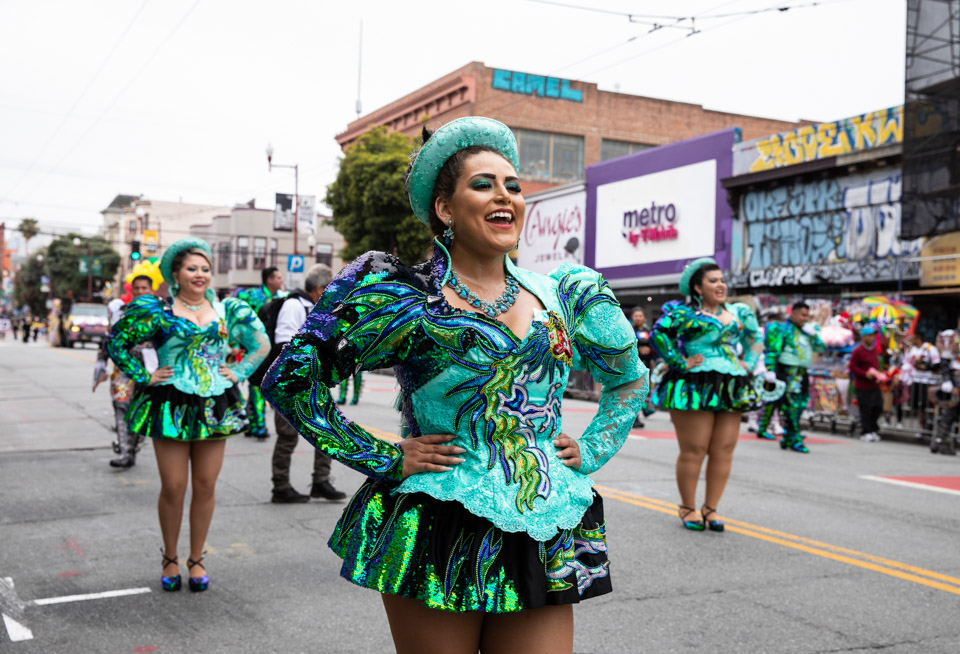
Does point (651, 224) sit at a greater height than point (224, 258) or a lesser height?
lesser

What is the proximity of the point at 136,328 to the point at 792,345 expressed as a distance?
408 inches

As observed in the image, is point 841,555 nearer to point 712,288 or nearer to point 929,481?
point 712,288

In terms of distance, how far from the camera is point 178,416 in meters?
5.28

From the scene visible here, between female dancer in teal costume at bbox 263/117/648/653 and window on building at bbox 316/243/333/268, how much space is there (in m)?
63.4

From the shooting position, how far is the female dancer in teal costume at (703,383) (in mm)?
6910

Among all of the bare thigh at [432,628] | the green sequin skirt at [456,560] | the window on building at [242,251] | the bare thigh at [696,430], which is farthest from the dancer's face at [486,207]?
the window on building at [242,251]

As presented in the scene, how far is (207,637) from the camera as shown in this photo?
4559 mm

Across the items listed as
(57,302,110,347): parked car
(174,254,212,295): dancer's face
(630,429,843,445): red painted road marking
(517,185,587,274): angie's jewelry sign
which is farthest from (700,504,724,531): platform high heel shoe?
(57,302,110,347): parked car

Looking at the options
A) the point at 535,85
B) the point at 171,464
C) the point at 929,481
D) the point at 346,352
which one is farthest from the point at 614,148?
the point at 346,352

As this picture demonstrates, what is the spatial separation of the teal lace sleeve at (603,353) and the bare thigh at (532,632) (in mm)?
425

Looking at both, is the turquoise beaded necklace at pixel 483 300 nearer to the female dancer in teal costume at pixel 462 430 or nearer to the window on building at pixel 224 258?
the female dancer in teal costume at pixel 462 430

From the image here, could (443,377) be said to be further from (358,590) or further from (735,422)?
(735,422)

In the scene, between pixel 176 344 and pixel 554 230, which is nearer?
pixel 176 344

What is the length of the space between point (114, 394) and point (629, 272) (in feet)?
67.3
